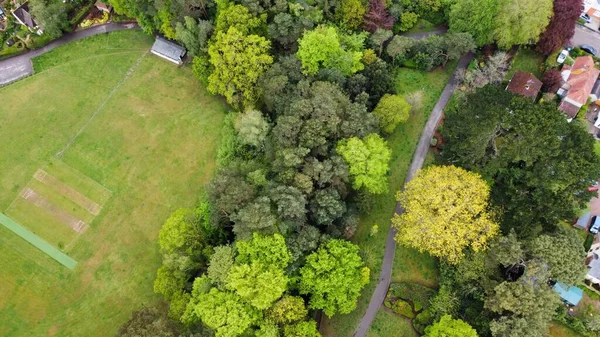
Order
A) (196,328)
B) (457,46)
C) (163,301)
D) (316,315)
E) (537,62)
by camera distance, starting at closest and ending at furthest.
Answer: (196,328)
(316,315)
(163,301)
(457,46)
(537,62)

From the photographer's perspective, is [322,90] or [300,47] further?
[300,47]

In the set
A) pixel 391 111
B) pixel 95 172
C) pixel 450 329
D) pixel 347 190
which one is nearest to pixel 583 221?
pixel 450 329

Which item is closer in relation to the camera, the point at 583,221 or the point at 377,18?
the point at 583,221

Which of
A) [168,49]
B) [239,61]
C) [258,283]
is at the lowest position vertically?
[258,283]

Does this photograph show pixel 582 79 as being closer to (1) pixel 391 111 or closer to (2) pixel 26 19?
(1) pixel 391 111

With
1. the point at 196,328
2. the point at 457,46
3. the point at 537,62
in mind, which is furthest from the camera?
the point at 537,62

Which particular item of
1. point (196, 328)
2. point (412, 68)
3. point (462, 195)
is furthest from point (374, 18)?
point (196, 328)

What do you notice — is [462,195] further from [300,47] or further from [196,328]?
[196,328]
